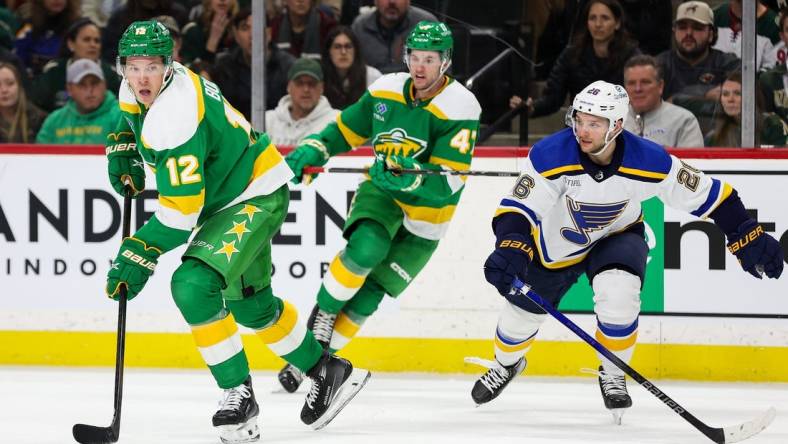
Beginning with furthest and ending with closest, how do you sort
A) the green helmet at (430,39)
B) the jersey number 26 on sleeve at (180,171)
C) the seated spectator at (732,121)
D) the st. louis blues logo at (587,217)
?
the seated spectator at (732,121) < the green helmet at (430,39) < the st. louis blues logo at (587,217) < the jersey number 26 on sleeve at (180,171)

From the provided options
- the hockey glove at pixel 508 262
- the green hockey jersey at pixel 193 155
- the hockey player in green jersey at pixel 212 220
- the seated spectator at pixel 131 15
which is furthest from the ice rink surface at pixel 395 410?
the seated spectator at pixel 131 15

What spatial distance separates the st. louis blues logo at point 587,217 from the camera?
13.4 ft

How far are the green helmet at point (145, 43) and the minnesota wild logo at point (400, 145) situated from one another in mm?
1253

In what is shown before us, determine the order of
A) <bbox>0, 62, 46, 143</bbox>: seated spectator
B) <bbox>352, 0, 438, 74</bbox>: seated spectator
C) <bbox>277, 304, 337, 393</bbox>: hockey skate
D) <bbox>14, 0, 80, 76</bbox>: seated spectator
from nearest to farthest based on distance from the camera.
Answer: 1. <bbox>277, 304, 337, 393</bbox>: hockey skate
2. <bbox>352, 0, 438, 74</bbox>: seated spectator
3. <bbox>0, 62, 46, 143</bbox>: seated spectator
4. <bbox>14, 0, 80, 76</bbox>: seated spectator

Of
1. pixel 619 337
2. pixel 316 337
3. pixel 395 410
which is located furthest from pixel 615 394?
pixel 316 337

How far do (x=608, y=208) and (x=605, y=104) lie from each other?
1.15 feet

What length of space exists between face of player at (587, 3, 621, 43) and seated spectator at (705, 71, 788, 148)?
1.54 ft

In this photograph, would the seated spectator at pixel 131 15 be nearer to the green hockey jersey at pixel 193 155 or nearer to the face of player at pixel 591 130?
the green hockey jersey at pixel 193 155

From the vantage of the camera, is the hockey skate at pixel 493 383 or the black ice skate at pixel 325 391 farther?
the hockey skate at pixel 493 383

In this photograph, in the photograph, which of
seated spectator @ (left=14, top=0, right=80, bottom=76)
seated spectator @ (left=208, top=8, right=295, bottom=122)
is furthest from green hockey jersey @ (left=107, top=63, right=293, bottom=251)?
seated spectator @ (left=14, top=0, right=80, bottom=76)

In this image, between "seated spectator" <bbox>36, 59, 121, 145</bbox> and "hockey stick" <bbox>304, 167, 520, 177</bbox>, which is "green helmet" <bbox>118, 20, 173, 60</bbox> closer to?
"hockey stick" <bbox>304, 167, 520, 177</bbox>

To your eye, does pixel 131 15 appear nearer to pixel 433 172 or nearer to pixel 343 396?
pixel 433 172

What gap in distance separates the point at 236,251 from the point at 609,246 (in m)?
1.21

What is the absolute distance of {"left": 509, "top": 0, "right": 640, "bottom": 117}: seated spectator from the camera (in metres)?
5.14
